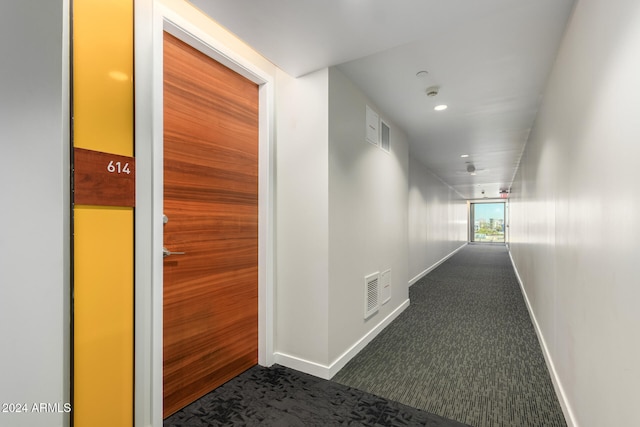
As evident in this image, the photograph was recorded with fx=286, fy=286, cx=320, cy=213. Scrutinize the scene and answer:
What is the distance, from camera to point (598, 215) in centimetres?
136

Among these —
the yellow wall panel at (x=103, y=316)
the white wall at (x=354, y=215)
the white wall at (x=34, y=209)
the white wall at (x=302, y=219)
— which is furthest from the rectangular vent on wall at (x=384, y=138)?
the white wall at (x=34, y=209)

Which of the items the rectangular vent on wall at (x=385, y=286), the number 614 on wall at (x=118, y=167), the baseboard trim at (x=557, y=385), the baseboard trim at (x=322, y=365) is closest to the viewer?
the number 614 on wall at (x=118, y=167)

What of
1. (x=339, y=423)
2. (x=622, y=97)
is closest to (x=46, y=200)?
(x=339, y=423)

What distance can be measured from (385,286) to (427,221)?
4222mm

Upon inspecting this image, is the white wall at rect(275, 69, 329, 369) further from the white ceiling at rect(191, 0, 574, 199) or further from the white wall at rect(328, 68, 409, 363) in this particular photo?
the white ceiling at rect(191, 0, 574, 199)

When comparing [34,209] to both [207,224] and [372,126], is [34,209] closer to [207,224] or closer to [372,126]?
[207,224]

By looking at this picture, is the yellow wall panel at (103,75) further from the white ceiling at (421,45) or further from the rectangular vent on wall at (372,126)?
the rectangular vent on wall at (372,126)

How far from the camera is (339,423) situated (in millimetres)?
1808

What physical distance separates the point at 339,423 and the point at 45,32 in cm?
256

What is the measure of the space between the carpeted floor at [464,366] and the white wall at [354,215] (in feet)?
1.02

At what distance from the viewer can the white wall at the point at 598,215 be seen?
1056 millimetres

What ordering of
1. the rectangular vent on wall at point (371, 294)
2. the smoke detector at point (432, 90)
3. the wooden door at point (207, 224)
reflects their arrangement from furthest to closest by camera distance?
the rectangular vent on wall at point (371, 294) → the smoke detector at point (432, 90) → the wooden door at point (207, 224)

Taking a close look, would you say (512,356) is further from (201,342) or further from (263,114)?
(263,114)

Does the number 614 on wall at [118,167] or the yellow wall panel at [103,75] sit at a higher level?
the yellow wall panel at [103,75]
